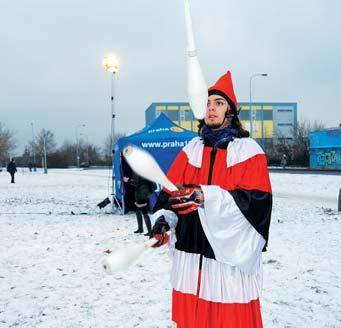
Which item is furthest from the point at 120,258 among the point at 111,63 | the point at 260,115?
the point at 260,115

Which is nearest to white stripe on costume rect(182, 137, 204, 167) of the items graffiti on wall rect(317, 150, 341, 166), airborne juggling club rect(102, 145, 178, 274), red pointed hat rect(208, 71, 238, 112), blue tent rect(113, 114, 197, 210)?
red pointed hat rect(208, 71, 238, 112)

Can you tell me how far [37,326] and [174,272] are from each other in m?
2.21

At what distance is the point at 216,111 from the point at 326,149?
39629mm

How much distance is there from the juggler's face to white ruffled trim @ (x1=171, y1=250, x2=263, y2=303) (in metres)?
0.84

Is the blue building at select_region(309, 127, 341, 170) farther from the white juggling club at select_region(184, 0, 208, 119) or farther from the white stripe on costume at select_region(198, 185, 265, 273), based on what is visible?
the white juggling club at select_region(184, 0, 208, 119)

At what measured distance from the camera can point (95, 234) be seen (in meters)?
8.45

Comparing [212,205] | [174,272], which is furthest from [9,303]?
[212,205]

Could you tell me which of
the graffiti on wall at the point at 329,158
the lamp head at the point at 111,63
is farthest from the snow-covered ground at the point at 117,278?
the graffiti on wall at the point at 329,158

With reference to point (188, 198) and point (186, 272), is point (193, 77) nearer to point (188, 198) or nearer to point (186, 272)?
point (188, 198)

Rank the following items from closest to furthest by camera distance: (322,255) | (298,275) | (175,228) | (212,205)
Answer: (212,205)
(175,228)
(298,275)
(322,255)

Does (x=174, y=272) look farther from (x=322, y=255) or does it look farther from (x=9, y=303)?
(x=322, y=255)

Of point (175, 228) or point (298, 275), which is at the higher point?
point (175, 228)

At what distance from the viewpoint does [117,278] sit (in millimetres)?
5289

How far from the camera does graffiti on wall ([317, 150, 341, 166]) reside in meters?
37.8
